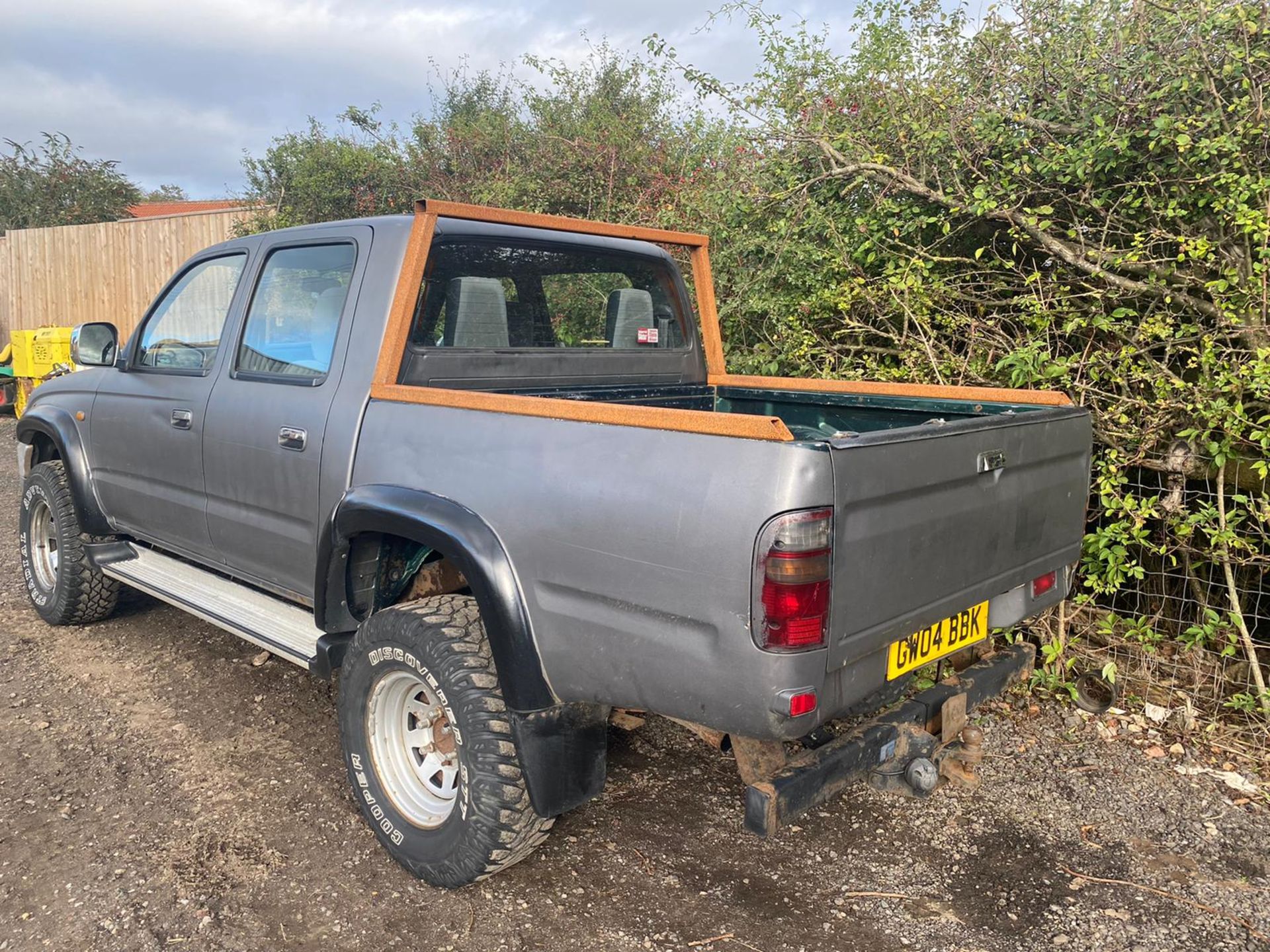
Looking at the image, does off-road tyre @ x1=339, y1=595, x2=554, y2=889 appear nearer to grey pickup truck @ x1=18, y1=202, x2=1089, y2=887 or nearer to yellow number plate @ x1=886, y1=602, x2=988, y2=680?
grey pickup truck @ x1=18, y1=202, x2=1089, y2=887

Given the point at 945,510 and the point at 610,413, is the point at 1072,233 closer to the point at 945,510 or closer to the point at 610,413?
the point at 945,510

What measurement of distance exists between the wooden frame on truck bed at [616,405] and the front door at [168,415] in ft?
3.72

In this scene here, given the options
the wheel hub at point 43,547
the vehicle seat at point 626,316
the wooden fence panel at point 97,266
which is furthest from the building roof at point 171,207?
the vehicle seat at point 626,316

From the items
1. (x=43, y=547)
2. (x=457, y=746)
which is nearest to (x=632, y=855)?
(x=457, y=746)

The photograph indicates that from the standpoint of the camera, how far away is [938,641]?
2.62 meters

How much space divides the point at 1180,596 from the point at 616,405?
3.37m

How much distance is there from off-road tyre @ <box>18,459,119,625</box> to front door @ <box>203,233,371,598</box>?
1.47 m

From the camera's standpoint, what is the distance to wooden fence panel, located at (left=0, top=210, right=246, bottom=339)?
13070 millimetres

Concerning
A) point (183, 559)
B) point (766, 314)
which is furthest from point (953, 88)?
point (183, 559)

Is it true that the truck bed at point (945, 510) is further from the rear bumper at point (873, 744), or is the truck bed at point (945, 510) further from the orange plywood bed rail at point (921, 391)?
the rear bumper at point (873, 744)

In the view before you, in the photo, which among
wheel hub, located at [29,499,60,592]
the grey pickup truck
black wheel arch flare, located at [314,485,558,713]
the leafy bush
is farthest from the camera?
wheel hub, located at [29,499,60,592]

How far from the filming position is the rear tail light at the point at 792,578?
2.02 m

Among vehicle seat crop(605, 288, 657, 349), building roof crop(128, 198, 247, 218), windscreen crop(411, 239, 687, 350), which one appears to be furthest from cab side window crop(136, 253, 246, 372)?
building roof crop(128, 198, 247, 218)

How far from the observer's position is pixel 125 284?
14086 mm
